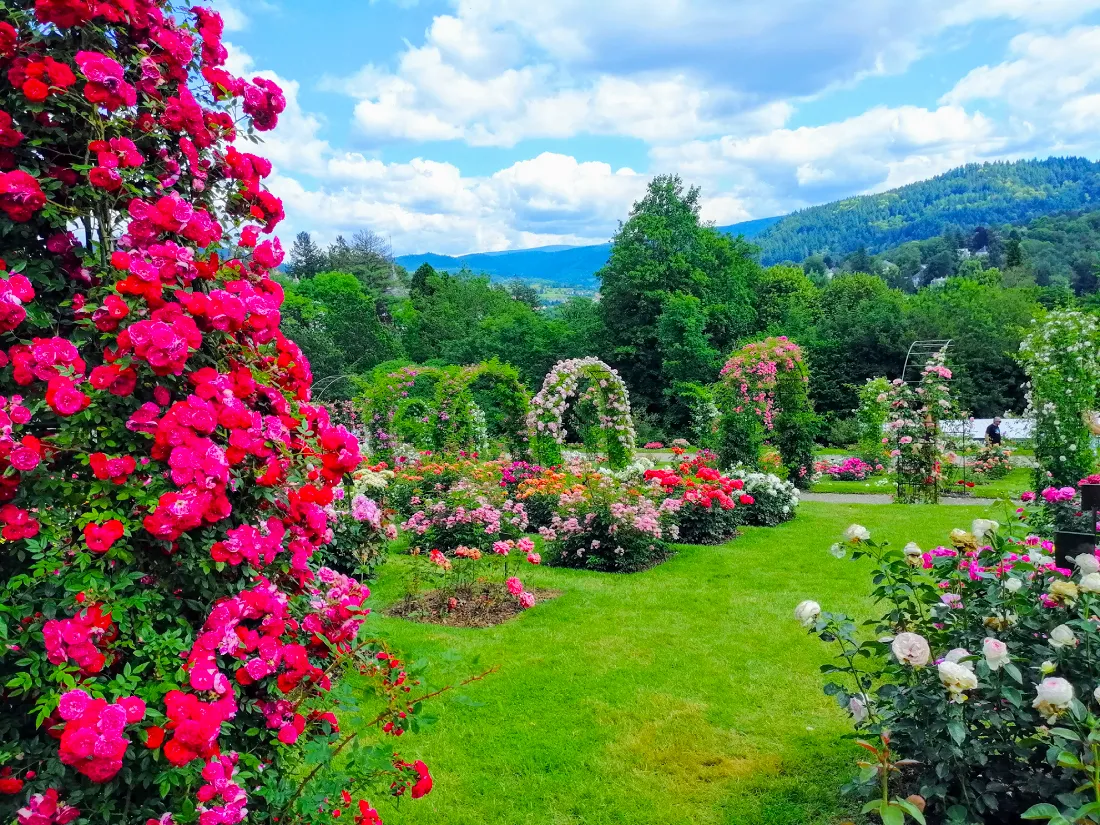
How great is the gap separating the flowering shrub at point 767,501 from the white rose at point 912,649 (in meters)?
7.52

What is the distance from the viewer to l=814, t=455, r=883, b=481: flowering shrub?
608 inches

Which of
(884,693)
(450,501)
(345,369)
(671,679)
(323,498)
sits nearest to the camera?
(323,498)

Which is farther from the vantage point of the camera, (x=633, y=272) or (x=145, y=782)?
(x=633, y=272)

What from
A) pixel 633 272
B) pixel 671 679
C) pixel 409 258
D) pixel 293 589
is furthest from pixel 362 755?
pixel 409 258

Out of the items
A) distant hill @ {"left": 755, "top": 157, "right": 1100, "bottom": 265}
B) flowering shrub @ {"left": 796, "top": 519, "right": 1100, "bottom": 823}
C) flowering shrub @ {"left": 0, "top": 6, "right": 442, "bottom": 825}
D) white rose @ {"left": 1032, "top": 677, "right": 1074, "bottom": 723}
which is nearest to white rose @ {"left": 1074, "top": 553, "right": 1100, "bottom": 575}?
flowering shrub @ {"left": 796, "top": 519, "right": 1100, "bottom": 823}

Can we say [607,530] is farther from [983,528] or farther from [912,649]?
[912,649]

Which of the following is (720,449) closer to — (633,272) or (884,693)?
(884,693)

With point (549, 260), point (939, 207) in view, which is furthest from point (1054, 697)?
point (549, 260)

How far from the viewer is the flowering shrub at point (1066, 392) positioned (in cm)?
998

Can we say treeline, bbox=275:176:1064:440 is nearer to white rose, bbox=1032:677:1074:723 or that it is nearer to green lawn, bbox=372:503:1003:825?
green lawn, bbox=372:503:1003:825

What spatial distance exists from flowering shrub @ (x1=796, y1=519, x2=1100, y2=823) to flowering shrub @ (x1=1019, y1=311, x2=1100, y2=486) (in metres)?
9.06

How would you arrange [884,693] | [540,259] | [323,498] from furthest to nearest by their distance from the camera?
1. [540,259]
2. [884,693]
3. [323,498]

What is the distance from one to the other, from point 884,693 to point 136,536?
2397 millimetres

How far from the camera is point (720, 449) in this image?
11.8 m
